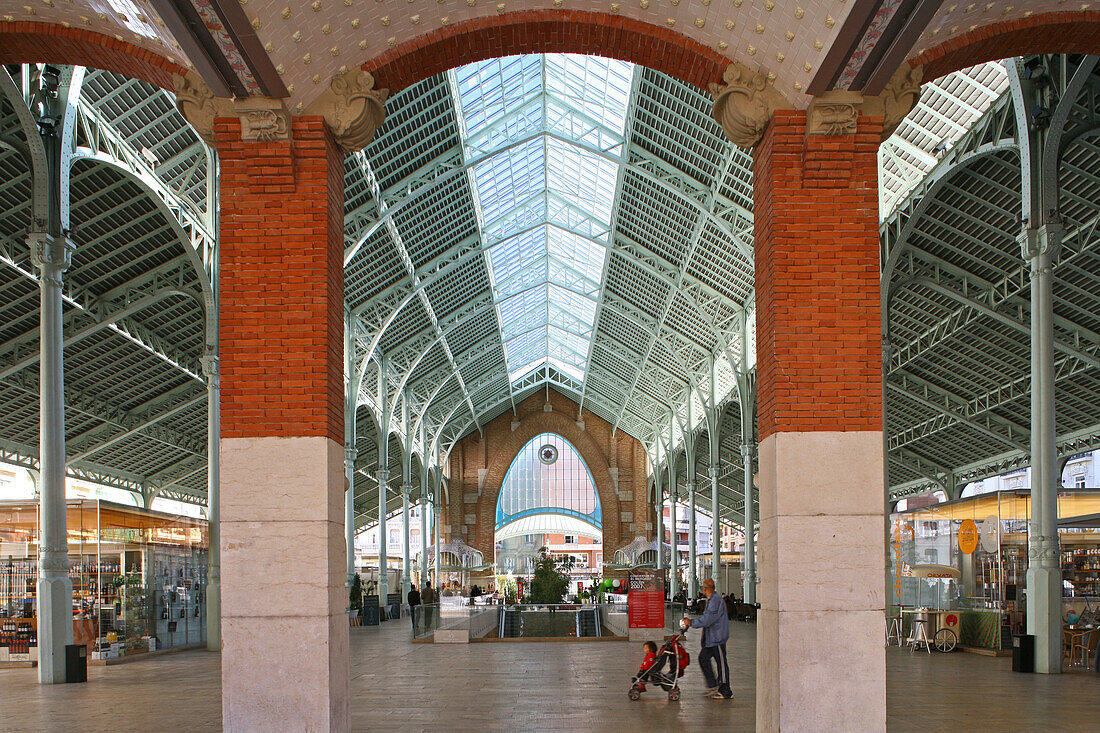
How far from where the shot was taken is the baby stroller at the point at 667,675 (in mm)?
12430

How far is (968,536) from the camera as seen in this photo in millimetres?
20594

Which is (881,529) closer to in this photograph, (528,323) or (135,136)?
(135,136)

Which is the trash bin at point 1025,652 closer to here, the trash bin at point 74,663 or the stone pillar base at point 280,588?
the stone pillar base at point 280,588

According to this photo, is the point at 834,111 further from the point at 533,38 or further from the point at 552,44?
the point at 533,38

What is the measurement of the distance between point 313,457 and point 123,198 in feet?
49.9

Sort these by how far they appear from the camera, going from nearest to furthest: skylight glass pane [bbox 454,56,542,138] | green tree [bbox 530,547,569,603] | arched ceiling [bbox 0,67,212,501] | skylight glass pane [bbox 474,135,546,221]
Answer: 1. arched ceiling [bbox 0,67,212,501]
2. skylight glass pane [bbox 454,56,542,138]
3. skylight glass pane [bbox 474,135,546,221]
4. green tree [bbox 530,547,569,603]

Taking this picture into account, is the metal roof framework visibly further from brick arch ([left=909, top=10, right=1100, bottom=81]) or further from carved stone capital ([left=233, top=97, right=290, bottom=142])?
carved stone capital ([left=233, top=97, right=290, bottom=142])

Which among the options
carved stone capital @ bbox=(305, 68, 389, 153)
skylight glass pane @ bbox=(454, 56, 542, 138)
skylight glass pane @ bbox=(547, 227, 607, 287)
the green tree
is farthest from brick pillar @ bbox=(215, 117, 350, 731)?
the green tree

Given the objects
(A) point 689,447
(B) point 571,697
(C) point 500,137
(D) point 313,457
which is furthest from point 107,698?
(A) point 689,447

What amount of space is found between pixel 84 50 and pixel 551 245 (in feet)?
99.7

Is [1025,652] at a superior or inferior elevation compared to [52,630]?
inferior

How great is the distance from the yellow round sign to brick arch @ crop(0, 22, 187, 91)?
1765 cm

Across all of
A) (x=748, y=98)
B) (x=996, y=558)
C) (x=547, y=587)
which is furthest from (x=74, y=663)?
(x=547, y=587)

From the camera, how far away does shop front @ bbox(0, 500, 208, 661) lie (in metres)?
19.0
